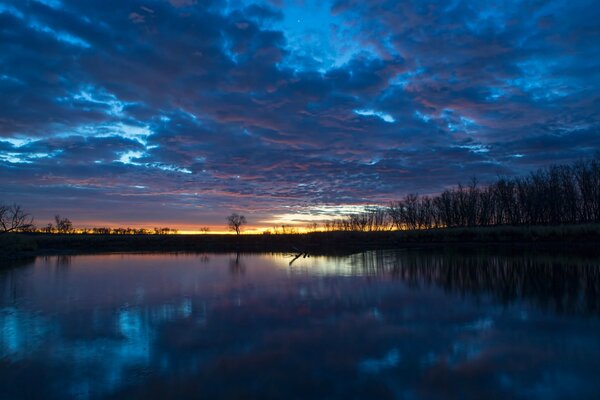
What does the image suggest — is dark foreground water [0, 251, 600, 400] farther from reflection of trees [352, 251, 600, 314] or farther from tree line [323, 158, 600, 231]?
tree line [323, 158, 600, 231]

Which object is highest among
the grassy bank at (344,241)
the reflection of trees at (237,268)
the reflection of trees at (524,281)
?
the grassy bank at (344,241)

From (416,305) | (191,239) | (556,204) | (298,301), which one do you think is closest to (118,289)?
(298,301)

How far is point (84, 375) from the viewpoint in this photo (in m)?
7.24

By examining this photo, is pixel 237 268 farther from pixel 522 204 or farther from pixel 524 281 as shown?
pixel 522 204

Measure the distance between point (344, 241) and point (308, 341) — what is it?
52618 millimetres

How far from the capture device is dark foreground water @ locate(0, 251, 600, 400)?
6520 mm

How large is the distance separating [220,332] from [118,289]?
32.3 feet

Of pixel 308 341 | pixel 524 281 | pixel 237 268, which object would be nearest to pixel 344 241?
pixel 237 268

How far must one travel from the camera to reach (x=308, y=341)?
360 inches

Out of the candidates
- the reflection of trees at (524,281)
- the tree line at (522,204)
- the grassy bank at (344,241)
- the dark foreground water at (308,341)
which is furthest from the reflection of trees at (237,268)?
the tree line at (522,204)

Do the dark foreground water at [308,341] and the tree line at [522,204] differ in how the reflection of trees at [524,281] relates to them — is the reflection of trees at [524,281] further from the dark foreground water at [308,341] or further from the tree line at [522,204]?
the tree line at [522,204]

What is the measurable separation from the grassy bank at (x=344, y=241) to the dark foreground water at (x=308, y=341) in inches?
1068

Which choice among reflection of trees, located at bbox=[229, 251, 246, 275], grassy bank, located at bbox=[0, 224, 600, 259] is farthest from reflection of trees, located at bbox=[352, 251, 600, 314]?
grassy bank, located at bbox=[0, 224, 600, 259]

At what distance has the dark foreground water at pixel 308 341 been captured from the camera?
6.52m
